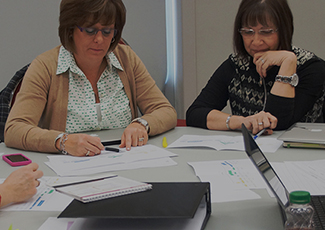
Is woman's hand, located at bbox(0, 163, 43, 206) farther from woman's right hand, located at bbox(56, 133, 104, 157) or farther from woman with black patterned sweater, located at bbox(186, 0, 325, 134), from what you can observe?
woman with black patterned sweater, located at bbox(186, 0, 325, 134)

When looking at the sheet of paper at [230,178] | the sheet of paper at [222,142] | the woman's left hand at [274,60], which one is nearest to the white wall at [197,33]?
the woman's left hand at [274,60]

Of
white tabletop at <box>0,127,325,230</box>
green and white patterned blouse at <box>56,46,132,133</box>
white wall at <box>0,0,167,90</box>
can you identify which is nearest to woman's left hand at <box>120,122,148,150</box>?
white tabletop at <box>0,127,325,230</box>

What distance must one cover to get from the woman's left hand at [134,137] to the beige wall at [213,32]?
88.6 inches

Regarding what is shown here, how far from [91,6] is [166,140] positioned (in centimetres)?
68

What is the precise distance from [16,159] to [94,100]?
0.60 m

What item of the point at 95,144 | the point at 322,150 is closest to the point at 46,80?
the point at 95,144

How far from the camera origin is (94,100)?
1858mm

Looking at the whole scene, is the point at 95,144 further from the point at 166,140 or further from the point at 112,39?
the point at 112,39

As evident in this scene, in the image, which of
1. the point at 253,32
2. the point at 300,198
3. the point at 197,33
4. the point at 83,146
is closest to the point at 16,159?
the point at 83,146

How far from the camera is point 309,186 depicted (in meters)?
0.95

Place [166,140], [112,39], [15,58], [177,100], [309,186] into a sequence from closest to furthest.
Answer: [309,186] → [166,140] → [112,39] → [15,58] → [177,100]

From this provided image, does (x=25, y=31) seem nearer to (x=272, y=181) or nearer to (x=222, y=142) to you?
(x=222, y=142)

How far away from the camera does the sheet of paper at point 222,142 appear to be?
4.59 feet

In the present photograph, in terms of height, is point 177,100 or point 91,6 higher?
point 91,6
